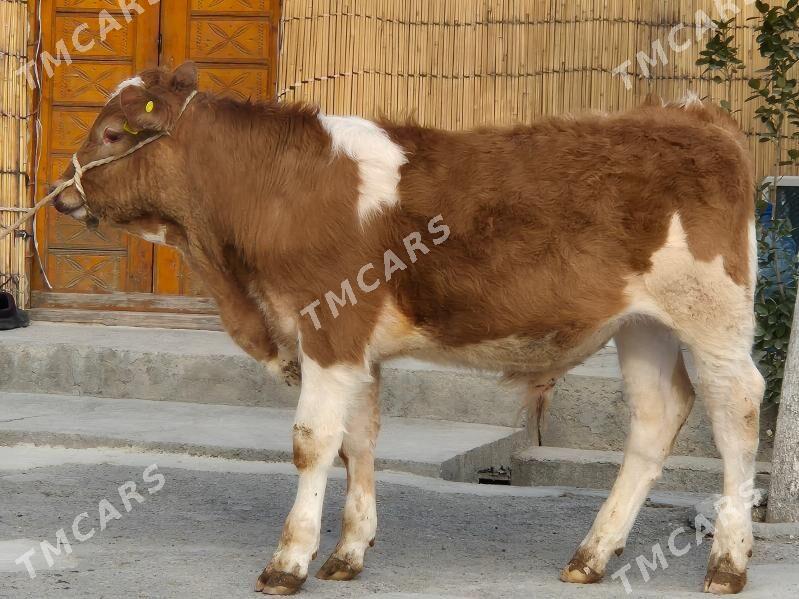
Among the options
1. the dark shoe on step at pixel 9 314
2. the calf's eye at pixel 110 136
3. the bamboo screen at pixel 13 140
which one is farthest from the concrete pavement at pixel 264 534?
the bamboo screen at pixel 13 140

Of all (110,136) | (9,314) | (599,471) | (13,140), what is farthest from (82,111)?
(110,136)

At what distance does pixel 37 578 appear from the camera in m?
4.39

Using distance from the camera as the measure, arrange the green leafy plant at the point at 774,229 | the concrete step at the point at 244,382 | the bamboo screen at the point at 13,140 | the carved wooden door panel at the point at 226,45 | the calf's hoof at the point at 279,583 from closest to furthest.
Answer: the calf's hoof at the point at 279,583 → the green leafy plant at the point at 774,229 → the concrete step at the point at 244,382 → the bamboo screen at the point at 13,140 → the carved wooden door panel at the point at 226,45

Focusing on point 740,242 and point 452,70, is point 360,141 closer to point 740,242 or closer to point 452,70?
point 740,242

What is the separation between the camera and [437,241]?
4.30 metres

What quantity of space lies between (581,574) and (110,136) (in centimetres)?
230

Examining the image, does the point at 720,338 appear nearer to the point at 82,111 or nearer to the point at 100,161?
the point at 100,161

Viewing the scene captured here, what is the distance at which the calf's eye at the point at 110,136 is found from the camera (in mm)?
4535

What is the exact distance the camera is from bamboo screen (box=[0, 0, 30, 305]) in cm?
888

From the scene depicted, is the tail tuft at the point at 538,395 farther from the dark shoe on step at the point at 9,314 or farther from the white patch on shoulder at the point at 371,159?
the dark shoe on step at the point at 9,314

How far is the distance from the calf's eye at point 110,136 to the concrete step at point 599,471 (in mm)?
3272

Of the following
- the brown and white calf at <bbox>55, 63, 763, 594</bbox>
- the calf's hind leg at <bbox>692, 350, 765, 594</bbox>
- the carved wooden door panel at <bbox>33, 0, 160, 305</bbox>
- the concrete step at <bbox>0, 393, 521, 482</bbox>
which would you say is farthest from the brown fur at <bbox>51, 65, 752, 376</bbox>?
the carved wooden door panel at <bbox>33, 0, 160, 305</bbox>

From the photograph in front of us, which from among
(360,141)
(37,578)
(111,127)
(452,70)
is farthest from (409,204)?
(452,70)

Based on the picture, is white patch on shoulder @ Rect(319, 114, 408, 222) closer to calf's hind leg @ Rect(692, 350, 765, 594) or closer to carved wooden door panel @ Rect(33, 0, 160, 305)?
calf's hind leg @ Rect(692, 350, 765, 594)
